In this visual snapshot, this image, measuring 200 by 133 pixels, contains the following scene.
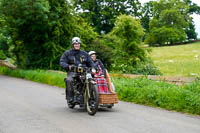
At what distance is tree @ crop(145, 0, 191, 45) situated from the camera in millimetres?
73750

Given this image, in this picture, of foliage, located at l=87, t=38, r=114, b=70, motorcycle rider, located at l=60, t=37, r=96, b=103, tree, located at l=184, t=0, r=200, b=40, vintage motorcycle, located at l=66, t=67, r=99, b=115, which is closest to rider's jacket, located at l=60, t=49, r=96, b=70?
motorcycle rider, located at l=60, t=37, r=96, b=103

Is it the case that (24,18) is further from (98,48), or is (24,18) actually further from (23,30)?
(98,48)

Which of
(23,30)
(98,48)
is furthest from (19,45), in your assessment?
(98,48)

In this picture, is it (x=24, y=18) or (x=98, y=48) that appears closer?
(x=24, y=18)

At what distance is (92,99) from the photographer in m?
9.18

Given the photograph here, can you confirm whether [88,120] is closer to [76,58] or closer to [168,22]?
[76,58]

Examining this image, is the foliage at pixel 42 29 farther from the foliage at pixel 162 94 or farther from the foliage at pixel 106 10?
the foliage at pixel 106 10

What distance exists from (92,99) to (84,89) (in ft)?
2.08

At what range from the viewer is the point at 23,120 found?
8359mm

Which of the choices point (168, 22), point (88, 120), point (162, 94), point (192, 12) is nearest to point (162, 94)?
point (162, 94)

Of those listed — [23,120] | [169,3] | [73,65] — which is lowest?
[23,120]

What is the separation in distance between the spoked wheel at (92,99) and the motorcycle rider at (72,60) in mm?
783

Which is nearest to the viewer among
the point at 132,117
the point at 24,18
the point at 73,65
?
the point at 132,117

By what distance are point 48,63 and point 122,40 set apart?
534cm
